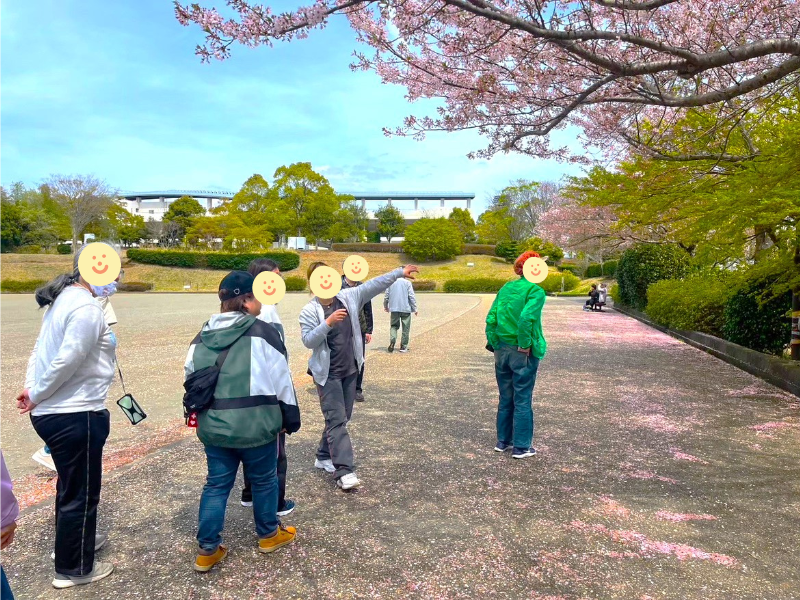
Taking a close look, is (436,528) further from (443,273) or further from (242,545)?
(443,273)

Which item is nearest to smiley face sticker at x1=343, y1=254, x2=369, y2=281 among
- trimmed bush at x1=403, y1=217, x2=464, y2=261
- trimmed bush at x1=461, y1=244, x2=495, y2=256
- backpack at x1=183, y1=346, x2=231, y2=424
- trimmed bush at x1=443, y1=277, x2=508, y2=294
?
backpack at x1=183, y1=346, x2=231, y2=424

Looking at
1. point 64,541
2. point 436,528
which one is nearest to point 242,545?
point 64,541

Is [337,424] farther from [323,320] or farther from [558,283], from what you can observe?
[558,283]

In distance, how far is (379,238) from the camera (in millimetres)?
84375

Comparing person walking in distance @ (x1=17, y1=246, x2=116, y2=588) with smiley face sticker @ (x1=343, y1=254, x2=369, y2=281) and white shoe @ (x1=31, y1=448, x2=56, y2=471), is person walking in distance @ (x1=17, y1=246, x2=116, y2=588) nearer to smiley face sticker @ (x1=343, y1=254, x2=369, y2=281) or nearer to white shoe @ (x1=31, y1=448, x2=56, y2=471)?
smiley face sticker @ (x1=343, y1=254, x2=369, y2=281)

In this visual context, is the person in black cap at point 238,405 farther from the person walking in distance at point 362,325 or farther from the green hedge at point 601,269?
the green hedge at point 601,269

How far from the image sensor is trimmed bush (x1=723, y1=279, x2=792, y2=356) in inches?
356

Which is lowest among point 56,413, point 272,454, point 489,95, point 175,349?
point 175,349

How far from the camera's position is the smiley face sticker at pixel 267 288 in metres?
2.94

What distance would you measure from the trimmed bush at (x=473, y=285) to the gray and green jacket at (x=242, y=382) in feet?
134

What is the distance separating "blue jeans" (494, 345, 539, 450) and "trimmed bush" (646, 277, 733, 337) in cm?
739

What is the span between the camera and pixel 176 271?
48125 millimetres

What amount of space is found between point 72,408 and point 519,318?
3112 mm

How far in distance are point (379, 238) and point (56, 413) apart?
82.4 metres
